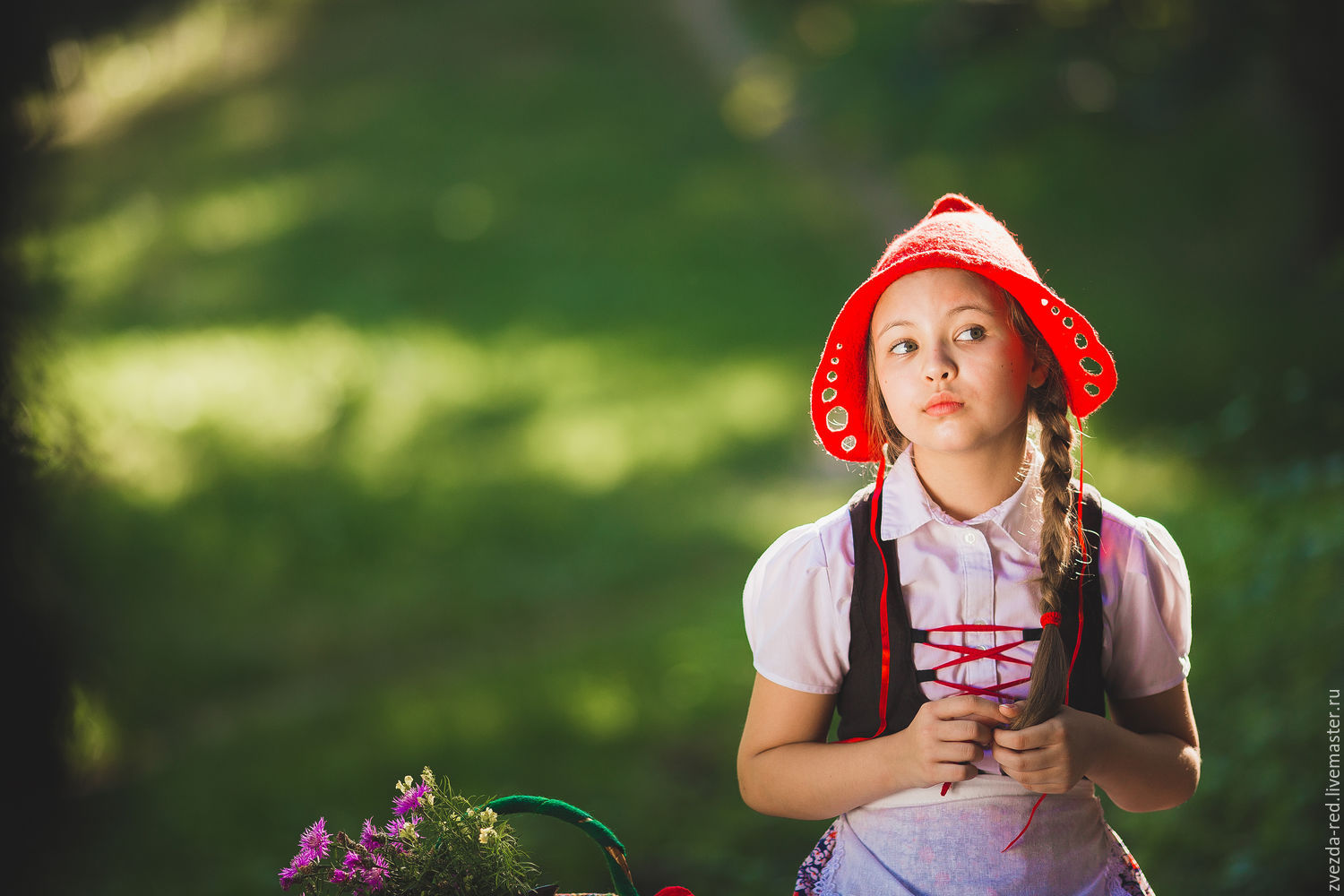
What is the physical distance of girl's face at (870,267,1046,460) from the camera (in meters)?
1.84

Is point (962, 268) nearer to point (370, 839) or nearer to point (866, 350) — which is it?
point (866, 350)

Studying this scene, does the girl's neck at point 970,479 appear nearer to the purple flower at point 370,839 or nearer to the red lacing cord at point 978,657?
the red lacing cord at point 978,657

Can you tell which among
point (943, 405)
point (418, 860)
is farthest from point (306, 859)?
point (943, 405)

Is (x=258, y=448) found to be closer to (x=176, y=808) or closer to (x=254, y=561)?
(x=254, y=561)

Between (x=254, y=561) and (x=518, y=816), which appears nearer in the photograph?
(x=518, y=816)

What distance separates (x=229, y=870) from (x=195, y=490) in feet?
9.94

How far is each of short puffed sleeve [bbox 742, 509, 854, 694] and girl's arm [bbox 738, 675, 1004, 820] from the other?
0.04 metres

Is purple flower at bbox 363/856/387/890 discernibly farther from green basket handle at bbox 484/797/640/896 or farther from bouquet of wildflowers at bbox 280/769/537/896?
green basket handle at bbox 484/797/640/896

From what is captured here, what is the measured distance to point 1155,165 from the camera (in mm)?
9188

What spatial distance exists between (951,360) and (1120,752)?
640 mm

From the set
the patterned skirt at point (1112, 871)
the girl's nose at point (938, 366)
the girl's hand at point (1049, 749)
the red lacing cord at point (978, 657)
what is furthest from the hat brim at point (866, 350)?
→ the patterned skirt at point (1112, 871)

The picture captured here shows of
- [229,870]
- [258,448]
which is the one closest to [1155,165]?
[258,448]

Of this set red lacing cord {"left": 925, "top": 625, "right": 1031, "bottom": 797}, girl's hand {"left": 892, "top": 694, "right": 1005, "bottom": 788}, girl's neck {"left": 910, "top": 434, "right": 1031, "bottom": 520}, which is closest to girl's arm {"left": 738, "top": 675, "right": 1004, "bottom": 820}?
girl's hand {"left": 892, "top": 694, "right": 1005, "bottom": 788}

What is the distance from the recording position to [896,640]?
1895 millimetres
